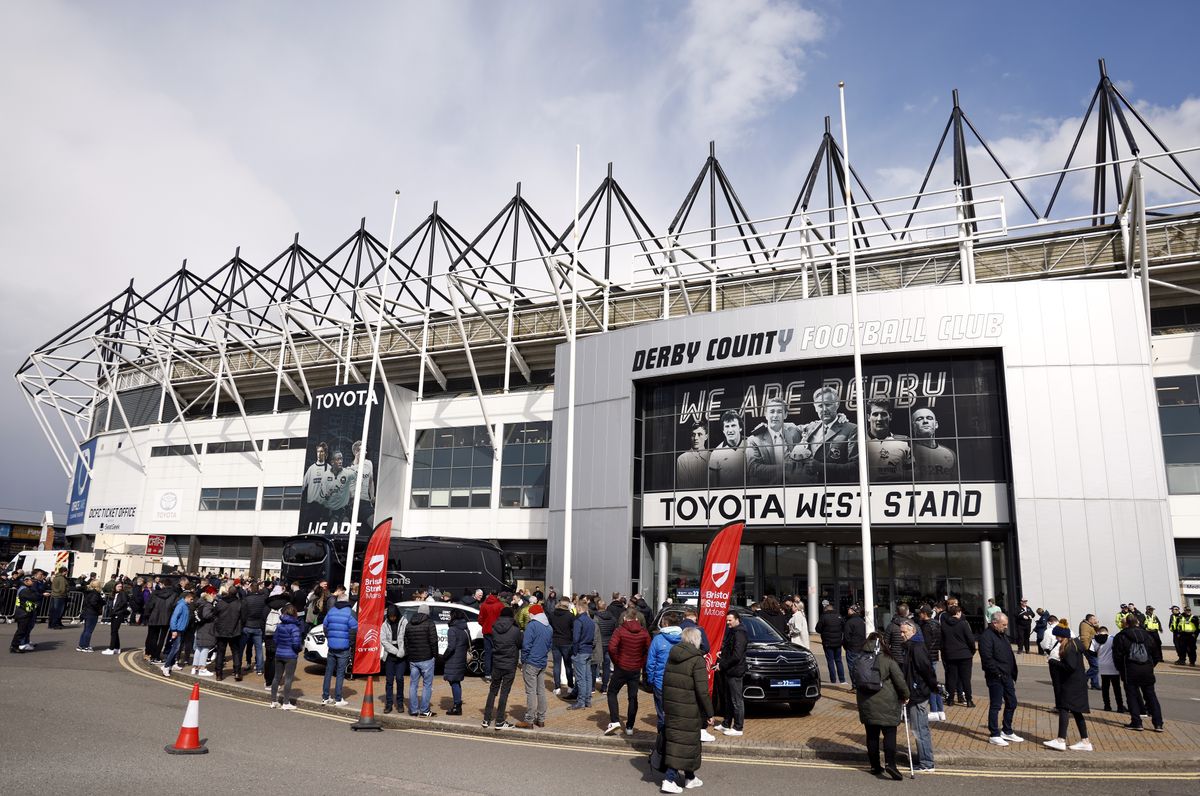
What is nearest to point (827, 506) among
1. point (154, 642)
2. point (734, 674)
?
point (734, 674)

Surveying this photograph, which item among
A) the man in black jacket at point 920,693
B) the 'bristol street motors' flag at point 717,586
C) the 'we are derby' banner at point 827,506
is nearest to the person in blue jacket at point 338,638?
the 'bristol street motors' flag at point 717,586

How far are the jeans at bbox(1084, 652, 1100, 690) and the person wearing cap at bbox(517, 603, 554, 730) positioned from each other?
942 centimetres

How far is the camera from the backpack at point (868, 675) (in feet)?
28.5

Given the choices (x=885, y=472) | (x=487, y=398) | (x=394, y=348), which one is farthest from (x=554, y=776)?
(x=394, y=348)

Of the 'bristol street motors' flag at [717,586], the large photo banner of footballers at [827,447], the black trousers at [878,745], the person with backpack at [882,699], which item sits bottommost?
the black trousers at [878,745]

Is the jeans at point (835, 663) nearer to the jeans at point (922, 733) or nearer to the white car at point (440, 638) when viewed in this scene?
the jeans at point (922, 733)

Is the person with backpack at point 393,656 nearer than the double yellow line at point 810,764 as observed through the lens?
No

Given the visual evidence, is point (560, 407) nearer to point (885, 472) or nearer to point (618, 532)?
point (618, 532)

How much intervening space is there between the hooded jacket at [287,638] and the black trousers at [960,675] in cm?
1039

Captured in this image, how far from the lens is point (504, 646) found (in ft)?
36.3

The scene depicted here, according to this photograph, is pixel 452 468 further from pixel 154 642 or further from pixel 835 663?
pixel 835 663

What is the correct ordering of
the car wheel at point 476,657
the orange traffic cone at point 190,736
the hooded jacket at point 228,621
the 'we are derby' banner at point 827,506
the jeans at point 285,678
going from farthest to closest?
the 'we are derby' banner at point 827,506, the car wheel at point 476,657, the hooded jacket at point 228,621, the jeans at point 285,678, the orange traffic cone at point 190,736

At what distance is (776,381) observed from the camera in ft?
94.2

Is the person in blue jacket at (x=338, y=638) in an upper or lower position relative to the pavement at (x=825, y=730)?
upper
